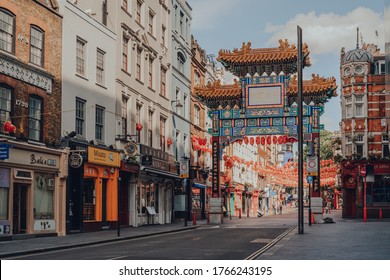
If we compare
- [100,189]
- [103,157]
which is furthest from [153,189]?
[103,157]

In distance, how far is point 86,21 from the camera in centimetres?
3578

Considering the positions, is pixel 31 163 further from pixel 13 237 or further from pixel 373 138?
pixel 373 138

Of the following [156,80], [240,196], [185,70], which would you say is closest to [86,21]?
[156,80]

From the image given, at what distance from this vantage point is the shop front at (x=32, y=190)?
27.9 metres

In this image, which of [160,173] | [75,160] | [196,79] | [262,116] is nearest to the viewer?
[75,160]

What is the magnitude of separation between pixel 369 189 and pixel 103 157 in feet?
99.5

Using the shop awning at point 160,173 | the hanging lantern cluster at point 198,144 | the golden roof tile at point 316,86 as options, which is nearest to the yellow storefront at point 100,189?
the shop awning at point 160,173

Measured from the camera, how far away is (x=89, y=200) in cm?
3572

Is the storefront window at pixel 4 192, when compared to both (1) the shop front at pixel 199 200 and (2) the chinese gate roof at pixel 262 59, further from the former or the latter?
(1) the shop front at pixel 199 200

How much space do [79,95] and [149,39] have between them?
13.5m

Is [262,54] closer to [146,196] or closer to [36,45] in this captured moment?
[146,196]

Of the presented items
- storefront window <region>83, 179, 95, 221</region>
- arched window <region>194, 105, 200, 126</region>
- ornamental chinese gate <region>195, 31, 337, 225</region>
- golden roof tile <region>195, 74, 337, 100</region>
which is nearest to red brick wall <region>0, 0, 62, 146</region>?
storefront window <region>83, 179, 95, 221</region>

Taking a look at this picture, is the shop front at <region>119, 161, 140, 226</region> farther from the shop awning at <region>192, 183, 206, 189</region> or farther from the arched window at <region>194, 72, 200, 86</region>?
the arched window at <region>194, 72, 200, 86</region>

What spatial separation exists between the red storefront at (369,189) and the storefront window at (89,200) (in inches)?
1117
